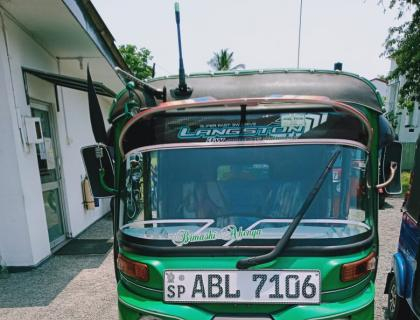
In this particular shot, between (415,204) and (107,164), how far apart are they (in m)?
3.04

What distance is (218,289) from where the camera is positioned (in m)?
1.89

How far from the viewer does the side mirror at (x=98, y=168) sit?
2.29 m

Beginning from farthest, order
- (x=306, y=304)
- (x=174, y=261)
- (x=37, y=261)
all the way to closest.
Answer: (x=37, y=261) < (x=174, y=261) < (x=306, y=304)

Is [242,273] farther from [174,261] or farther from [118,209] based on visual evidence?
[118,209]

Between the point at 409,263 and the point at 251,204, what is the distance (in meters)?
2.05

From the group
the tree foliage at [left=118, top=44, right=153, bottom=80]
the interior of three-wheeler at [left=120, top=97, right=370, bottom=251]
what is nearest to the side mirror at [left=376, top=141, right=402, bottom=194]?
the interior of three-wheeler at [left=120, top=97, right=370, bottom=251]

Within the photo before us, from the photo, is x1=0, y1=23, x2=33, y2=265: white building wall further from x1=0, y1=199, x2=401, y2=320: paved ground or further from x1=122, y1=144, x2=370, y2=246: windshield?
x1=122, y1=144, x2=370, y2=246: windshield

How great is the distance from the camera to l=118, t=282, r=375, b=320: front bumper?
1.83 m

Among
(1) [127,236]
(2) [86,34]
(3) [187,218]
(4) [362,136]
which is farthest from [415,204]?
(2) [86,34]

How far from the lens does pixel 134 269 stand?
2076 mm

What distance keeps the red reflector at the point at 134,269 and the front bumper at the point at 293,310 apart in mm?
160

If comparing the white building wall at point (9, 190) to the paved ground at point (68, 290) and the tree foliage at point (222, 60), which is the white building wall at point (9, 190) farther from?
the tree foliage at point (222, 60)

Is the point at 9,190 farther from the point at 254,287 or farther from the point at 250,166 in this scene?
the point at 254,287

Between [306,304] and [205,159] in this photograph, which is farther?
[205,159]
